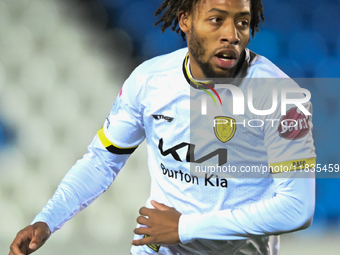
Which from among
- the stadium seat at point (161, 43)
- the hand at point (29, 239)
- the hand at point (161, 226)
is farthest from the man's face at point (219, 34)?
the stadium seat at point (161, 43)

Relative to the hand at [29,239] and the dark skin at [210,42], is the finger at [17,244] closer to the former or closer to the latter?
the hand at [29,239]

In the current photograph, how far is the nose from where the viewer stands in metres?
1.05

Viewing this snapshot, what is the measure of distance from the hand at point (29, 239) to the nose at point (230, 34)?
0.69m

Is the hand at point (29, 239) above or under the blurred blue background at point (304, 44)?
under

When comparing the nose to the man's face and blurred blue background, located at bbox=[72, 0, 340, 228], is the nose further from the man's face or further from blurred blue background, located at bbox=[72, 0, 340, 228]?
blurred blue background, located at bbox=[72, 0, 340, 228]

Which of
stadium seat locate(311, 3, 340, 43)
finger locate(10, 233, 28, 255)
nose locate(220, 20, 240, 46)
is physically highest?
stadium seat locate(311, 3, 340, 43)

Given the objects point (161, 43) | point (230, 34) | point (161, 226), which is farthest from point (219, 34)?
point (161, 43)

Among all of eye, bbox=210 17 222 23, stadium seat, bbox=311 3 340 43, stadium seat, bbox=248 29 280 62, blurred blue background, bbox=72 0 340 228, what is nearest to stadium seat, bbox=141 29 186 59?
blurred blue background, bbox=72 0 340 228

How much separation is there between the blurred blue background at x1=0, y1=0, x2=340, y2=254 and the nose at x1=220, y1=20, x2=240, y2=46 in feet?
2.88

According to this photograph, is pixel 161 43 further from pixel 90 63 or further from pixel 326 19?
pixel 326 19

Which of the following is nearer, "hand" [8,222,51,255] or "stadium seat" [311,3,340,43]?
"hand" [8,222,51,255]

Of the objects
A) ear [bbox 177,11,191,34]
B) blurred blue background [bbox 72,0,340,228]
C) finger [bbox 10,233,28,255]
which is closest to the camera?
finger [bbox 10,233,28,255]

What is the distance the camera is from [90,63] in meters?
1.95

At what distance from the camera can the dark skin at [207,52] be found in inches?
41.6
